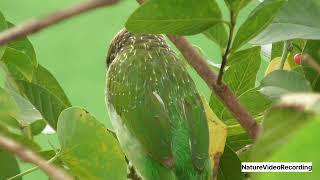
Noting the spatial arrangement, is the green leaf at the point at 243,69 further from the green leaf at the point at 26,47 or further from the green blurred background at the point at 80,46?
the green blurred background at the point at 80,46

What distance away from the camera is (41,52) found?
311 centimetres

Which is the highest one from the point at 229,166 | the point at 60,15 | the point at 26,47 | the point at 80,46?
the point at 60,15

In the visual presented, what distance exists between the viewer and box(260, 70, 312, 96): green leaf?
1.34 ft

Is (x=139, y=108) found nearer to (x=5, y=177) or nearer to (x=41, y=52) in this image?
(x=5, y=177)

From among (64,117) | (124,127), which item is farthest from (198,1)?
(124,127)

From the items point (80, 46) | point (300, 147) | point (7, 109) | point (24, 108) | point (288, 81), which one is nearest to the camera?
point (300, 147)

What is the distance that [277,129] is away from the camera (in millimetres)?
212

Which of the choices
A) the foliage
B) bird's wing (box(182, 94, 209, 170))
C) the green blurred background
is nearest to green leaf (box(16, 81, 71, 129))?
the foliage

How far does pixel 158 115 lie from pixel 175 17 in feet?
0.60

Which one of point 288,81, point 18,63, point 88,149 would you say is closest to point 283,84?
point 288,81

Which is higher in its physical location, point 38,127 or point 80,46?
point 38,127

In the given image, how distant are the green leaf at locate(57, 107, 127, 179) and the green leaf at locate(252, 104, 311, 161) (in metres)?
0.24

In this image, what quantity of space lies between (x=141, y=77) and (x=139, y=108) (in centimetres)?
5

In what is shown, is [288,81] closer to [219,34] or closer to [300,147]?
[219,34]
